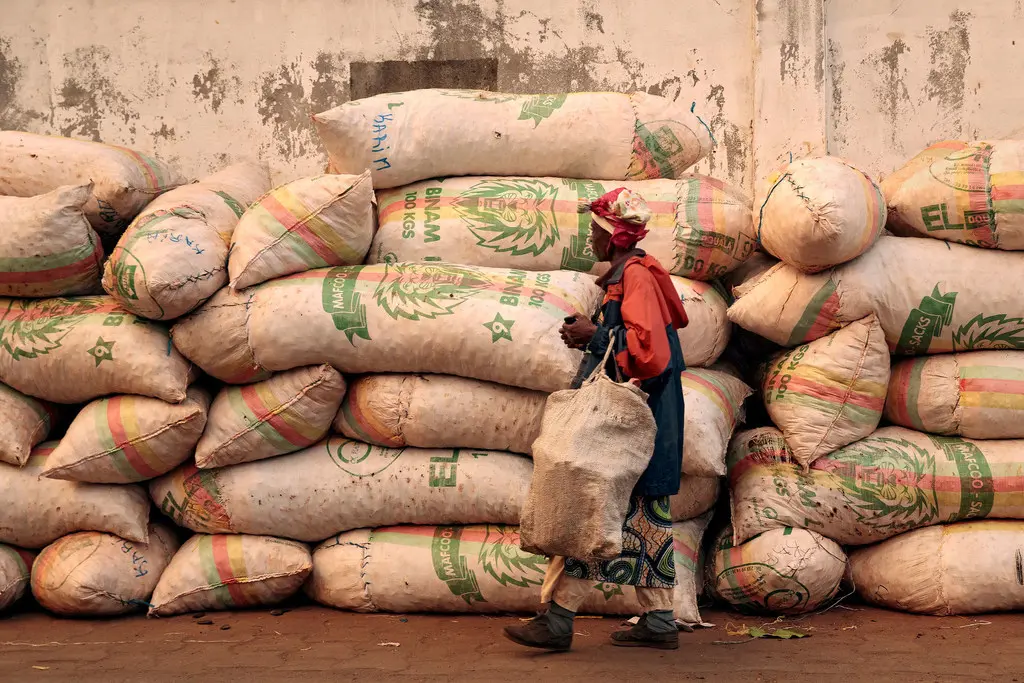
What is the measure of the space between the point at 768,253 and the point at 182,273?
7.25 ft

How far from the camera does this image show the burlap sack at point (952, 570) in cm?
364

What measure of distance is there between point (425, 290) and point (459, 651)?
1.21 meters

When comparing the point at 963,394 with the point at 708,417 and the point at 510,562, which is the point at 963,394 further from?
the point at 510,562

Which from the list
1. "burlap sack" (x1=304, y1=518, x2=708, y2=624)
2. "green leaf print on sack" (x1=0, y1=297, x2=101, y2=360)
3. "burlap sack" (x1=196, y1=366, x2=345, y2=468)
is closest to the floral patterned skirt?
"burlap sack" (x1=304, y1=518, x2=708, y2=624)

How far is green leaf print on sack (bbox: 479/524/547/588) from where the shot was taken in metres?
3.65


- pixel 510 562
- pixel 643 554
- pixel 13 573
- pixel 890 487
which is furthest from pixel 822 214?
pixel 13 573

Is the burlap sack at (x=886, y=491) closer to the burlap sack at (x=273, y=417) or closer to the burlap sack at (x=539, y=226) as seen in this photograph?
the burlap sack at (x=539, y=226)

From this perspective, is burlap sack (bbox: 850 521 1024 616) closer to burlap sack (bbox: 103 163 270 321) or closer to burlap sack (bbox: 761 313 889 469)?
burlap sack (bbox: 761 313 889 469)

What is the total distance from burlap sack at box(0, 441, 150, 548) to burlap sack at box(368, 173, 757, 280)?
1.28 m

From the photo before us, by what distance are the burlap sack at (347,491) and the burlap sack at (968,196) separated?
172 centimetres

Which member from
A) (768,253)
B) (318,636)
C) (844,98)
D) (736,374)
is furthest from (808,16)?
(318,636)

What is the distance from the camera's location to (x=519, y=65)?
16.6 feet

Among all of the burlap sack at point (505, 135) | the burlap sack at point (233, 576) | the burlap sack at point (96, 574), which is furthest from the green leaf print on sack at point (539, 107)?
the burlap sack at point (96, 574)

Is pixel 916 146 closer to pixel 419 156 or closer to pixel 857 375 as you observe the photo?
pixel 857 375
